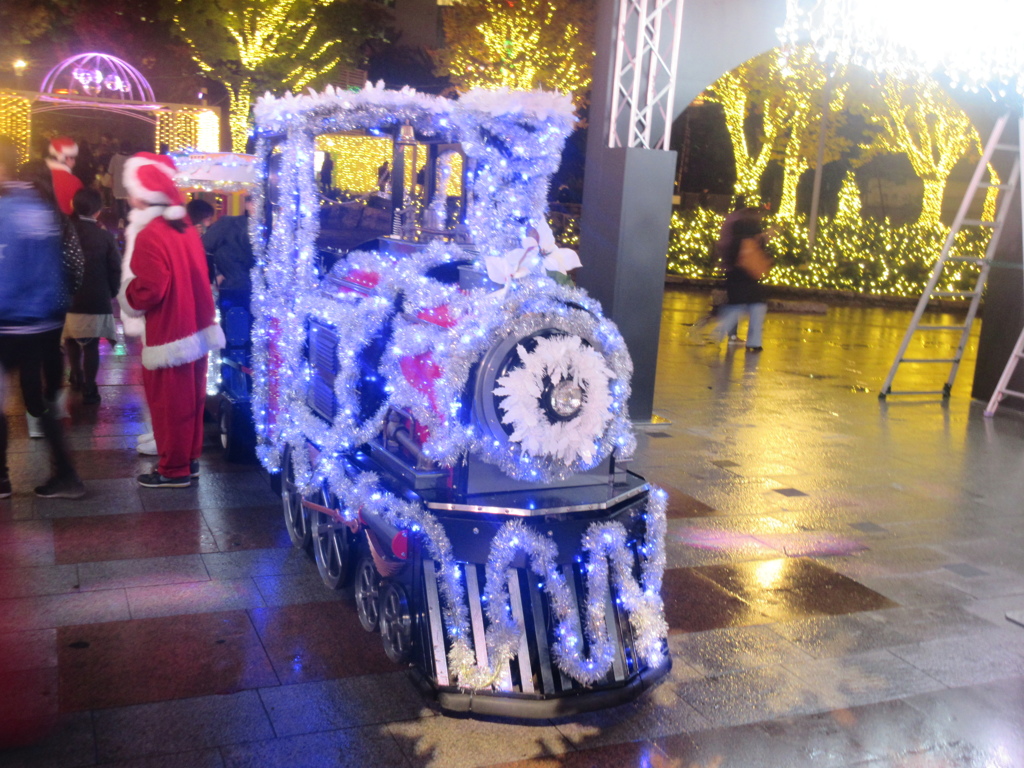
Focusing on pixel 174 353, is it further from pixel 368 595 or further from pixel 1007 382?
pixel 1007 382

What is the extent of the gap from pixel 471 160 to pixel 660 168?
393 centimetres

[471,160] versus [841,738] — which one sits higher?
[471,160]

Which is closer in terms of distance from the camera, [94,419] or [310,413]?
[310,413]

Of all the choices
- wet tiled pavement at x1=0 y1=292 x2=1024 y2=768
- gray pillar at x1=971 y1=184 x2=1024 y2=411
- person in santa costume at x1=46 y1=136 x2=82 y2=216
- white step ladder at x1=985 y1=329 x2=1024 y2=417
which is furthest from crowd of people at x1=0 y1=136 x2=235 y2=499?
gray pillar at x1=971 y1=184 x2=1024 y2=411

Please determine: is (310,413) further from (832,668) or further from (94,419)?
(94,419)

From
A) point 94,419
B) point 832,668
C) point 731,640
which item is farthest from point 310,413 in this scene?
point 94,419

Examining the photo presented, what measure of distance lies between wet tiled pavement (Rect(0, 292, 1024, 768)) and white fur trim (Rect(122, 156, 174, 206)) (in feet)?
6.10

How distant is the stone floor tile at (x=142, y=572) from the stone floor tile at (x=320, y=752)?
1.63 metres

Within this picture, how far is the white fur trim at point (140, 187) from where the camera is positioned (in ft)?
19.4

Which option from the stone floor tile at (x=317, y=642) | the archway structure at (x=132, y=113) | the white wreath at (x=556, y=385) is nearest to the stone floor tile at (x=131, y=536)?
the stone floor tile at (x=317, y=642)

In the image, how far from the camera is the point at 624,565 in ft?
13.6

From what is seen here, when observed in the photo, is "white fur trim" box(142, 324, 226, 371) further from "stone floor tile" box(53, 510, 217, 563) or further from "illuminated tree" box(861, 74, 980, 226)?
"illuminated tree" box(861, 74, 980, 226)

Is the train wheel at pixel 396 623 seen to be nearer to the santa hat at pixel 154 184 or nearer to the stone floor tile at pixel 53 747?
the stone floor tile at pixel 53 747

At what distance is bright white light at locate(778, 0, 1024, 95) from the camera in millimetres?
8672
